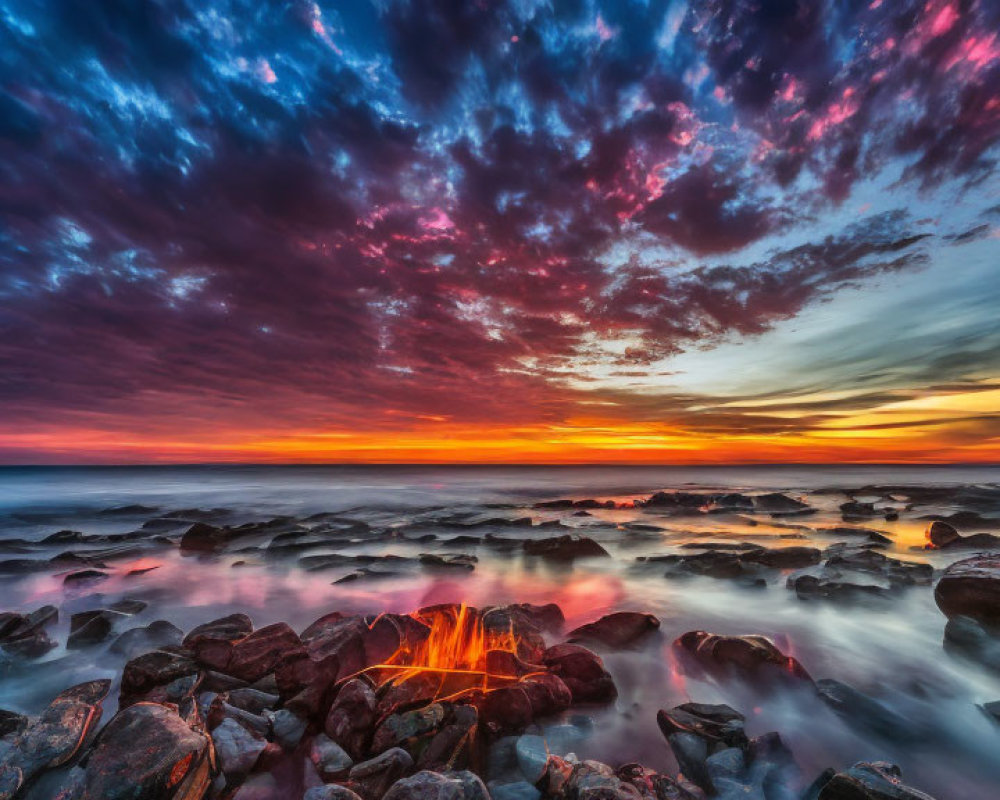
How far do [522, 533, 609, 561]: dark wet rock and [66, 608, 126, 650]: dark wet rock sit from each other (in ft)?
30.4

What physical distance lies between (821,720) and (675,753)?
1.96 meters

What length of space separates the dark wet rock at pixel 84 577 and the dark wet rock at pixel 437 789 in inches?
447

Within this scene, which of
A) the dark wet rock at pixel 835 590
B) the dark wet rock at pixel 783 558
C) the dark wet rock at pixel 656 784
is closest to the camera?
the dark wet rock at pixel 656 784

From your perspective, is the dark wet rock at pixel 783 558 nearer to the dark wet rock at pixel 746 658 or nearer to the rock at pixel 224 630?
the dark wet rock at pixel 746 658

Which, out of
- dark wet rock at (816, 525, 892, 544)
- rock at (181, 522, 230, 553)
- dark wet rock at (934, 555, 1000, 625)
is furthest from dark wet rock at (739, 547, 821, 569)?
rock at (181, 522, 230, 553)

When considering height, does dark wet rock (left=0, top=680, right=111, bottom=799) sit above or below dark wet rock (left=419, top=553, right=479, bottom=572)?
above

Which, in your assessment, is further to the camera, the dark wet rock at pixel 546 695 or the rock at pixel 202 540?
the rock at pixel 202 540

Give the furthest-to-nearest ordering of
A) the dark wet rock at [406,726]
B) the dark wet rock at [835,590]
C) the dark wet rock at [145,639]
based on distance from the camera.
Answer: the dark wet rock at [835,590] → the dark wet rock at [145,639] → the dark wet rock at [406,726]

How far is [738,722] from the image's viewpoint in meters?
4.06

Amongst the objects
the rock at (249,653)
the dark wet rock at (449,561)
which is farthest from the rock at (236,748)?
the dark wet rock at (449,561)

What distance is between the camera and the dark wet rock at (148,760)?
2773mm

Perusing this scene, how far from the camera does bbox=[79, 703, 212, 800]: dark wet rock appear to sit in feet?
9.10

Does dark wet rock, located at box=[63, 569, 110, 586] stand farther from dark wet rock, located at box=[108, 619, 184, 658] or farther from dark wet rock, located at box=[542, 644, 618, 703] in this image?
dark wet rock, located at box=[542, 644, 618, 703]

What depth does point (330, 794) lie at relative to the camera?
113 inches
